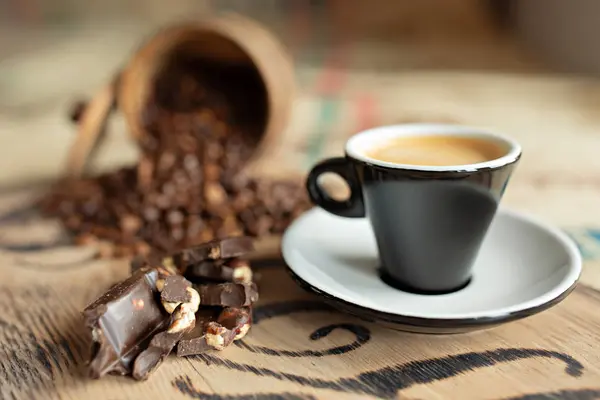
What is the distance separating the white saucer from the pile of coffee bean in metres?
0.19

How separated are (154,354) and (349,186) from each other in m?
0.29

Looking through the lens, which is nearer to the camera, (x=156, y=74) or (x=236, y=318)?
(x=236, y=318)

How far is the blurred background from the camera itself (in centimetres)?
156

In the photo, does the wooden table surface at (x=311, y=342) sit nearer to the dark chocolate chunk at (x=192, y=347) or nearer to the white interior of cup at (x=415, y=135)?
the dark chocolate chunk at (x=192, y=347)

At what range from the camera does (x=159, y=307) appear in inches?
26.7

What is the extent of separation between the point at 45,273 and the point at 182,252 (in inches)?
9.9

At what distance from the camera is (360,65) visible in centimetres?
233

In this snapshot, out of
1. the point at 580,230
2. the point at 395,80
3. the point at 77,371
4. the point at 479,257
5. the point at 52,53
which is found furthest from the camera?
the point at 52,53

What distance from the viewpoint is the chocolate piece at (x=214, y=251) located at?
2.43ft

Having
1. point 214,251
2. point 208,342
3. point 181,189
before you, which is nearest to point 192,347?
point 208,342

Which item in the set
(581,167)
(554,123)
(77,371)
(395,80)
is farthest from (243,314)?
(395,80)

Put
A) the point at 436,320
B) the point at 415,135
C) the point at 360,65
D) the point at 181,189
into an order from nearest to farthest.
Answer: the point at 436,320, the point at 415,135, the point at 181,189, the point at 360,65

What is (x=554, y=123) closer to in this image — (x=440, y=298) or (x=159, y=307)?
(x=440, y=298)

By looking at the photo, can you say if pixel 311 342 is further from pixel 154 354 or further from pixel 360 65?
pixel 360 65
